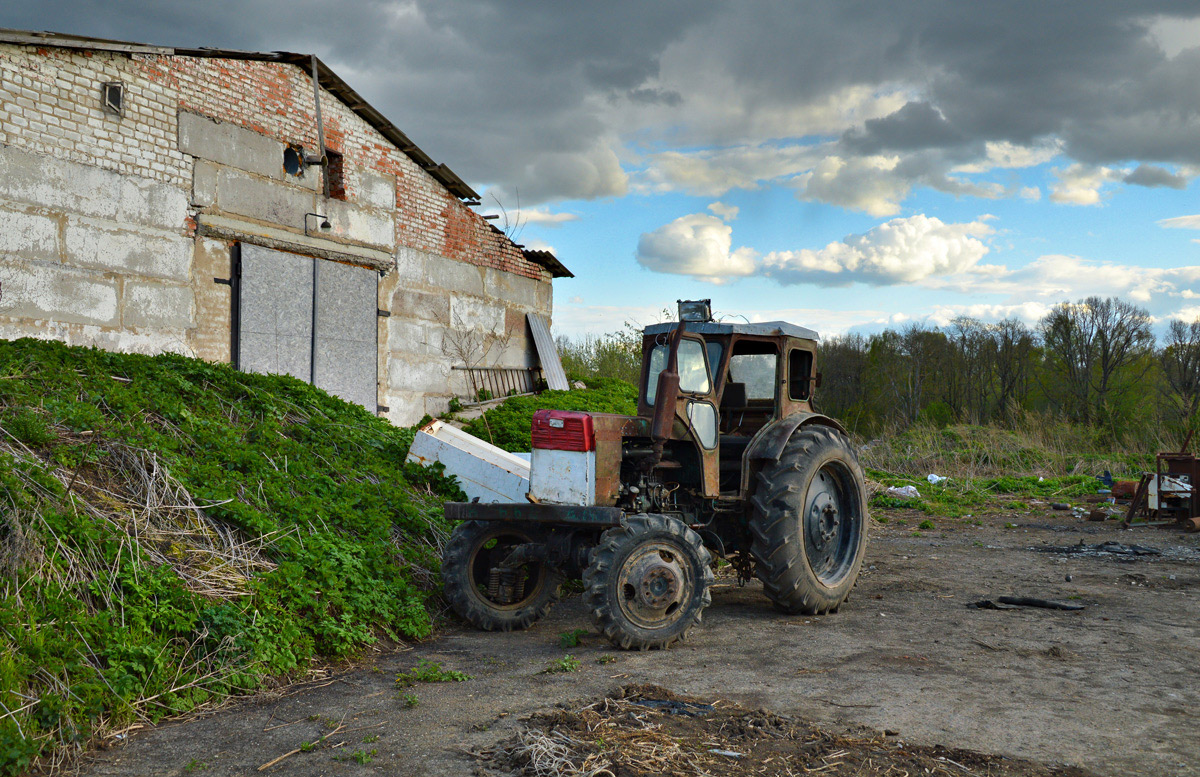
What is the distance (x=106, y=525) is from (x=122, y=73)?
7.24m

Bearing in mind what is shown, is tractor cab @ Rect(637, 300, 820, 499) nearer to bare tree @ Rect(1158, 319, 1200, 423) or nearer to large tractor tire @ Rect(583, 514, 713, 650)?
large tractor tire @ Rect(583, 514, 713, 650)

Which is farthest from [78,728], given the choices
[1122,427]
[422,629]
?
[1122,427]

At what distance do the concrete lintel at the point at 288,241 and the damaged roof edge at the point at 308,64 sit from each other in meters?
1.96

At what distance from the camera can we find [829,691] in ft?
15.1

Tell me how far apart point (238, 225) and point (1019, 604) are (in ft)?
33.3

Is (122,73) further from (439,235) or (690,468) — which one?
(690,468)

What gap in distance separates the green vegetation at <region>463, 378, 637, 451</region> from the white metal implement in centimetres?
282

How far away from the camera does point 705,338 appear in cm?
654

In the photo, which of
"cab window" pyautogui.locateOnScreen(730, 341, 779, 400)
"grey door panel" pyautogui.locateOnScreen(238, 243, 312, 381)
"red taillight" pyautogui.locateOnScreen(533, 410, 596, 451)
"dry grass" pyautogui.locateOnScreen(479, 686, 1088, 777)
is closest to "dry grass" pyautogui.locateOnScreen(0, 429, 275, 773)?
"dry grass" pyautogui.locateOnScreen(479, 686, 1088, 777)

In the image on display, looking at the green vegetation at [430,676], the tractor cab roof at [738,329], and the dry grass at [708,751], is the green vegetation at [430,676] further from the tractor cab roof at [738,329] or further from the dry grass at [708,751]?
the tractor cab roof at [738,329]

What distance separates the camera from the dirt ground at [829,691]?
3.70 metres

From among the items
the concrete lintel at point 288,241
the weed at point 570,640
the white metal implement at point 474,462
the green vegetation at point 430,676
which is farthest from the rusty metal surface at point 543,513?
the concrete lintel at point 288,241

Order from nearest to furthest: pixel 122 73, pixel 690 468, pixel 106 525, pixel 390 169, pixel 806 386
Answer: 1. pixel 106 525
2. pixel 690 468
3. pixel 806 386
4. pixel 122 73
5. pixel 390 169

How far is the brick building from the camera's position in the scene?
930 cm
